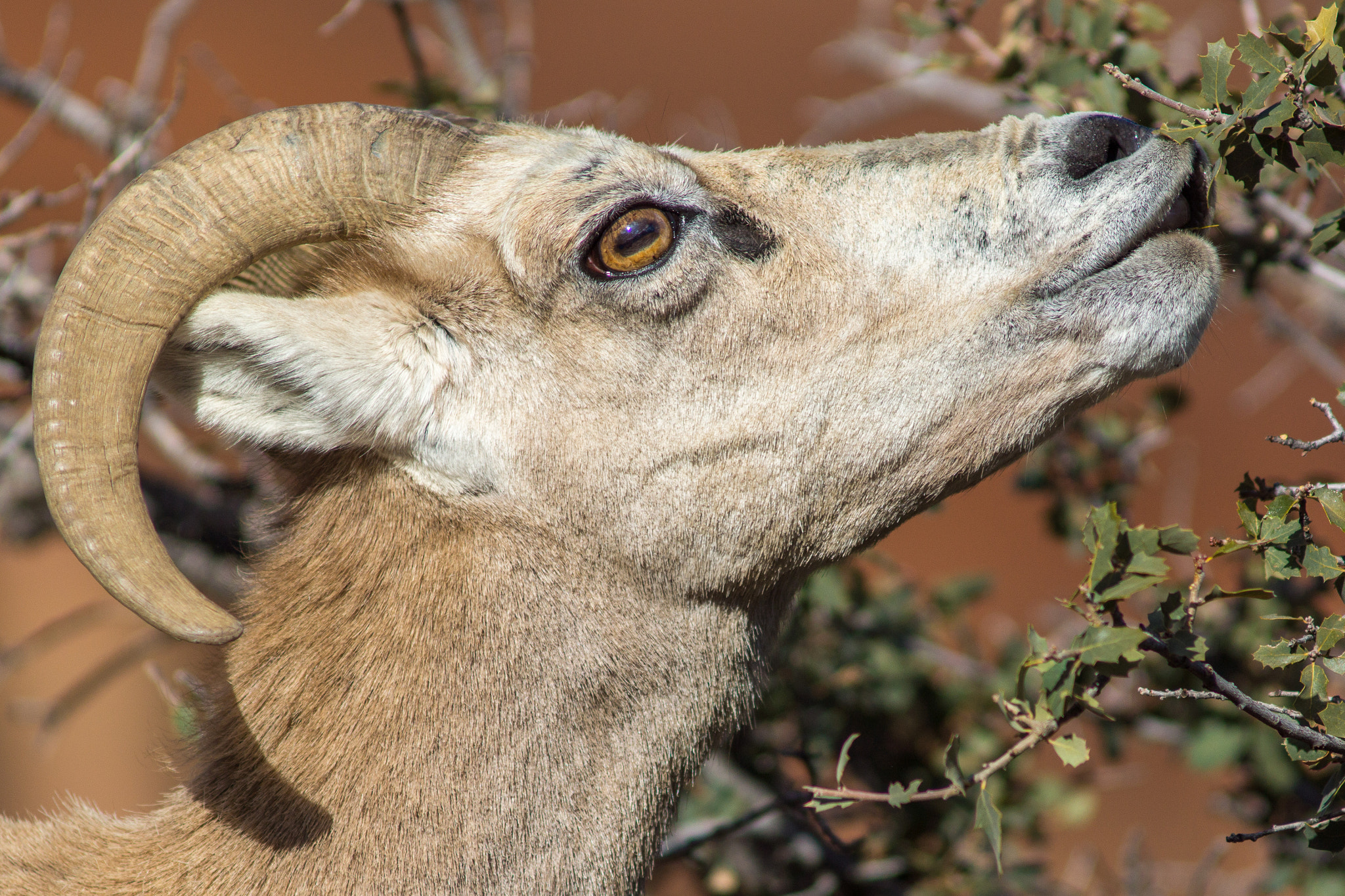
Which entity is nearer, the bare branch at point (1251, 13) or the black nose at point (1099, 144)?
the black nose at point (1099, 144)

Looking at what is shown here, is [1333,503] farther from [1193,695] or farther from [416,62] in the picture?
[416,62]

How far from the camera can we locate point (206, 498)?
4605mm

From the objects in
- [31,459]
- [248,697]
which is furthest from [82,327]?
[31,459]

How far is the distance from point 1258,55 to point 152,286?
235 cm

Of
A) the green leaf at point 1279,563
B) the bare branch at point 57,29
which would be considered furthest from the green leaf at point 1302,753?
the bare branch at point 57,29

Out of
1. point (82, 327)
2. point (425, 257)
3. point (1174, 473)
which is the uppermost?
point (82, 327)

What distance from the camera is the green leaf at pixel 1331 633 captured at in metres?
1.91

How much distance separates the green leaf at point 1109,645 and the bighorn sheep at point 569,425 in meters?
0.68

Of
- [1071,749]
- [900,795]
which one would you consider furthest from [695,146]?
[1071,749]

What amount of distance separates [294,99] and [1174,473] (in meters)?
10.9

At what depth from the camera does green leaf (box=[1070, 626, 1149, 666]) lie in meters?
1.92

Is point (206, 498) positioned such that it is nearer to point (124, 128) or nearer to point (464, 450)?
point (124, 128)

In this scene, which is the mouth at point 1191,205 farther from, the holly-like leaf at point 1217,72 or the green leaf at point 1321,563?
the green leaf at point 1321,563

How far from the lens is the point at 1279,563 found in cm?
201
